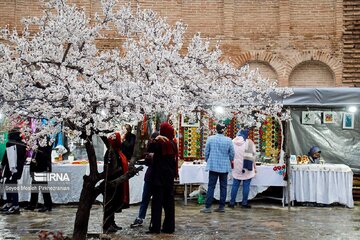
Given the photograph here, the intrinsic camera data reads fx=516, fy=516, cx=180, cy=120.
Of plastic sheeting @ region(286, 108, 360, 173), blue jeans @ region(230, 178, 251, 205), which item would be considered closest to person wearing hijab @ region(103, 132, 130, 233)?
blue jeans @ region(230, 178, 251, 205)

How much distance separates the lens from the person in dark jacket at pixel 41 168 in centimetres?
1034

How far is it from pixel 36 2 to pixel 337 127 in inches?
377

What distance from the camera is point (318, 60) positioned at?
49.6 feet

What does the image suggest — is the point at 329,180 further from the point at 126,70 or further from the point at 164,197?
the point at 126,70

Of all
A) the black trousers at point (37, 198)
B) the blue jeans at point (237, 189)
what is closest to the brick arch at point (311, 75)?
the blue jeans at point (237, 189)

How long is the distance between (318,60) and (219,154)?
20.4 feet

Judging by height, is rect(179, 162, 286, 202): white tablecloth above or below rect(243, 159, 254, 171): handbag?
below

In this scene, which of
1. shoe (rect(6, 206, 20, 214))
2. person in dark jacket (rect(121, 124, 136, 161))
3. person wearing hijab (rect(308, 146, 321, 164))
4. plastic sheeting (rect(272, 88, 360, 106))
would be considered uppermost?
plastic sheeting (rect(272, 88, 360, 106))

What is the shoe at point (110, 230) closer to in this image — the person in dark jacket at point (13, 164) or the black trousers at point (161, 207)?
the black trousers at point (161, 207)

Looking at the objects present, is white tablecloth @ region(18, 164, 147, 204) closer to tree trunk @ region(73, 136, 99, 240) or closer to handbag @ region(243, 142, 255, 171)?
handbag @ region(243, 142, 255, 171)

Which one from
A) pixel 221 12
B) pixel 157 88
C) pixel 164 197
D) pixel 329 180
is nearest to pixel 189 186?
pixel 329 180

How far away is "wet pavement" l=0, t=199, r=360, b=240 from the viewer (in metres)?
8.27

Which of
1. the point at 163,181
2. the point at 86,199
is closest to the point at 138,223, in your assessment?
the point at 163,181

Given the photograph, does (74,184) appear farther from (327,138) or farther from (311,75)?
(311,75)
